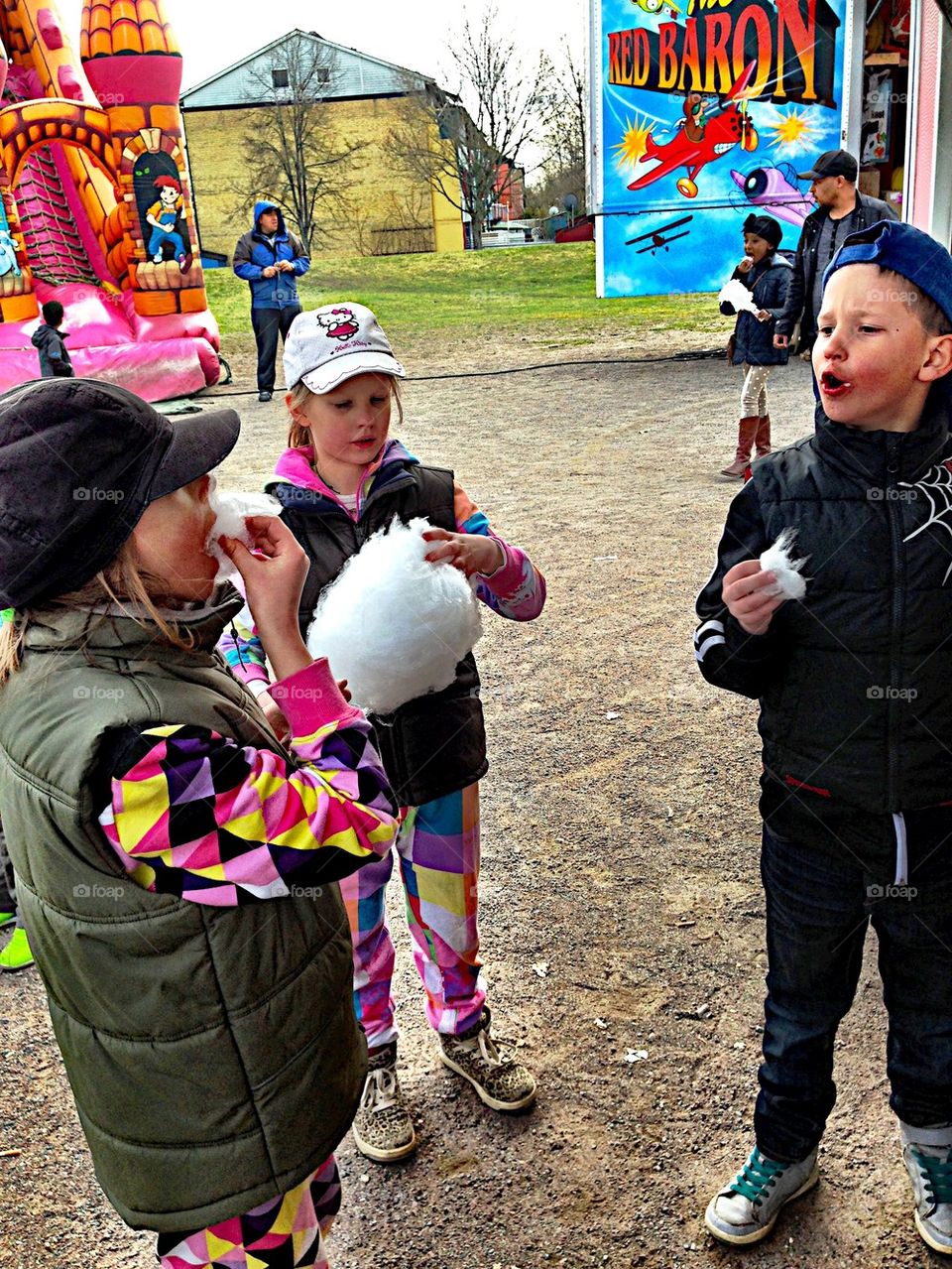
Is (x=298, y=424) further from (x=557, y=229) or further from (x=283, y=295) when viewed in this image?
(x=557, y=229)

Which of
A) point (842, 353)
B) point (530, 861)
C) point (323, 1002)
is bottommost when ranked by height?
point (530, 861)

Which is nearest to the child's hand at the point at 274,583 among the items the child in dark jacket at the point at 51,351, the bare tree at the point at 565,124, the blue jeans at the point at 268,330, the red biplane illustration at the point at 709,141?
the child in dark jacket at the point at 51,351

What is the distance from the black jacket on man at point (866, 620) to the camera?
1833mm

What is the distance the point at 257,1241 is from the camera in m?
1.54

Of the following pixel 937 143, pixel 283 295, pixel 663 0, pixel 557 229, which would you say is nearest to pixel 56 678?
pixel 937 143

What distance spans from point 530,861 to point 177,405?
10.8 m

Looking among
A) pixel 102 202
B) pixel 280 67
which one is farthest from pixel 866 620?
pixel 280 67

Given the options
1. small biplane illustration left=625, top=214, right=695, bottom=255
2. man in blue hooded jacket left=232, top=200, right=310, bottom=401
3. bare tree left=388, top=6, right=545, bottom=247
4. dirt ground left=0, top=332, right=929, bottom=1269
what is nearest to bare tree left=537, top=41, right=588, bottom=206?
bare tree left=388, top=6, right=545, bottom=247

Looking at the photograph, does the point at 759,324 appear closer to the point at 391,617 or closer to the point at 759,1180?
the point at 391,617

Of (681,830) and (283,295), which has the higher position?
(283,295)

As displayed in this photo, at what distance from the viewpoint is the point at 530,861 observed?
3557mm

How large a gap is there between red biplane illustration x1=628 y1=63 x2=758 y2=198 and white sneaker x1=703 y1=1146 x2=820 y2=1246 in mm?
17720

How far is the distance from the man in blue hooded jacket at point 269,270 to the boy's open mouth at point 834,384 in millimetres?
11149

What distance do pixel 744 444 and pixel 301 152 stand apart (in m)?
35.4
